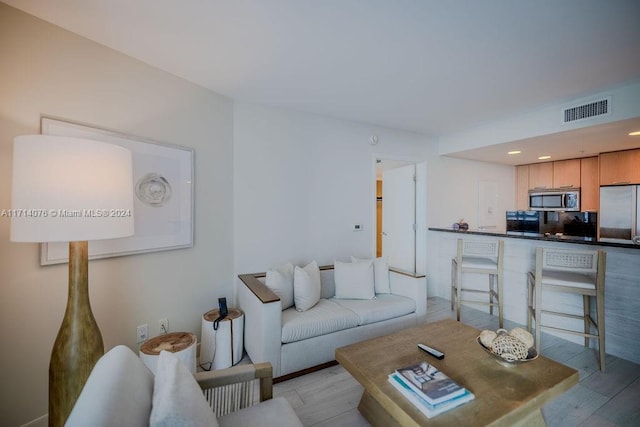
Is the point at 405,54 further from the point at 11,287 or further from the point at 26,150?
the point at 11,287

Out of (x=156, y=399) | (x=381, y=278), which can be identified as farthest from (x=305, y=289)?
(x=156, y=399)

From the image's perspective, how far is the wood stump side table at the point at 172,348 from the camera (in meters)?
1.73

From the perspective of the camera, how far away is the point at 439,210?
4141mm

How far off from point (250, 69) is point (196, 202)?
1.22m

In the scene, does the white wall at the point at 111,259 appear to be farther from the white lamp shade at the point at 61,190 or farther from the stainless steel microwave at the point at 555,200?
the stainless steel microwave at the point at 555,200

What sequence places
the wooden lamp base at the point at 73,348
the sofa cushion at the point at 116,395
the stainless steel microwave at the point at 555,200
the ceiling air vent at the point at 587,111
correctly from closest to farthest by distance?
the sofa cushion at the point at 116,395 → the wooden lamp base at the point at 73,348 → the ceiling air vent at the point at 587,111 → the stainless steel microwave at the point at 555,200

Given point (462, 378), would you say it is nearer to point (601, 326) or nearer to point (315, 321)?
point (315, 321)

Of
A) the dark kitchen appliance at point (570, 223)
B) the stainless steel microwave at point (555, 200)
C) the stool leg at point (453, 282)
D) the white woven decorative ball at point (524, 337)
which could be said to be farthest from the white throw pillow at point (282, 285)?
the stainless steel microwave at point (555, 200)

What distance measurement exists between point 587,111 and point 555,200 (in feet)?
8.49

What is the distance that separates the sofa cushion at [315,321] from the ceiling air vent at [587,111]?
9.98ft

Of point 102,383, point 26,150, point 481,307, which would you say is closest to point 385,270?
point 481,307

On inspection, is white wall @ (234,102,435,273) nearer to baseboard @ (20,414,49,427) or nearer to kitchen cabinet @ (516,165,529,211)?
baseboard @ (20,414,49,427)

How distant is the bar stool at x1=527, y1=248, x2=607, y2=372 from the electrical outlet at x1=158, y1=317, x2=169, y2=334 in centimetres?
318

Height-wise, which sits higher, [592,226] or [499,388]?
[592,226]
